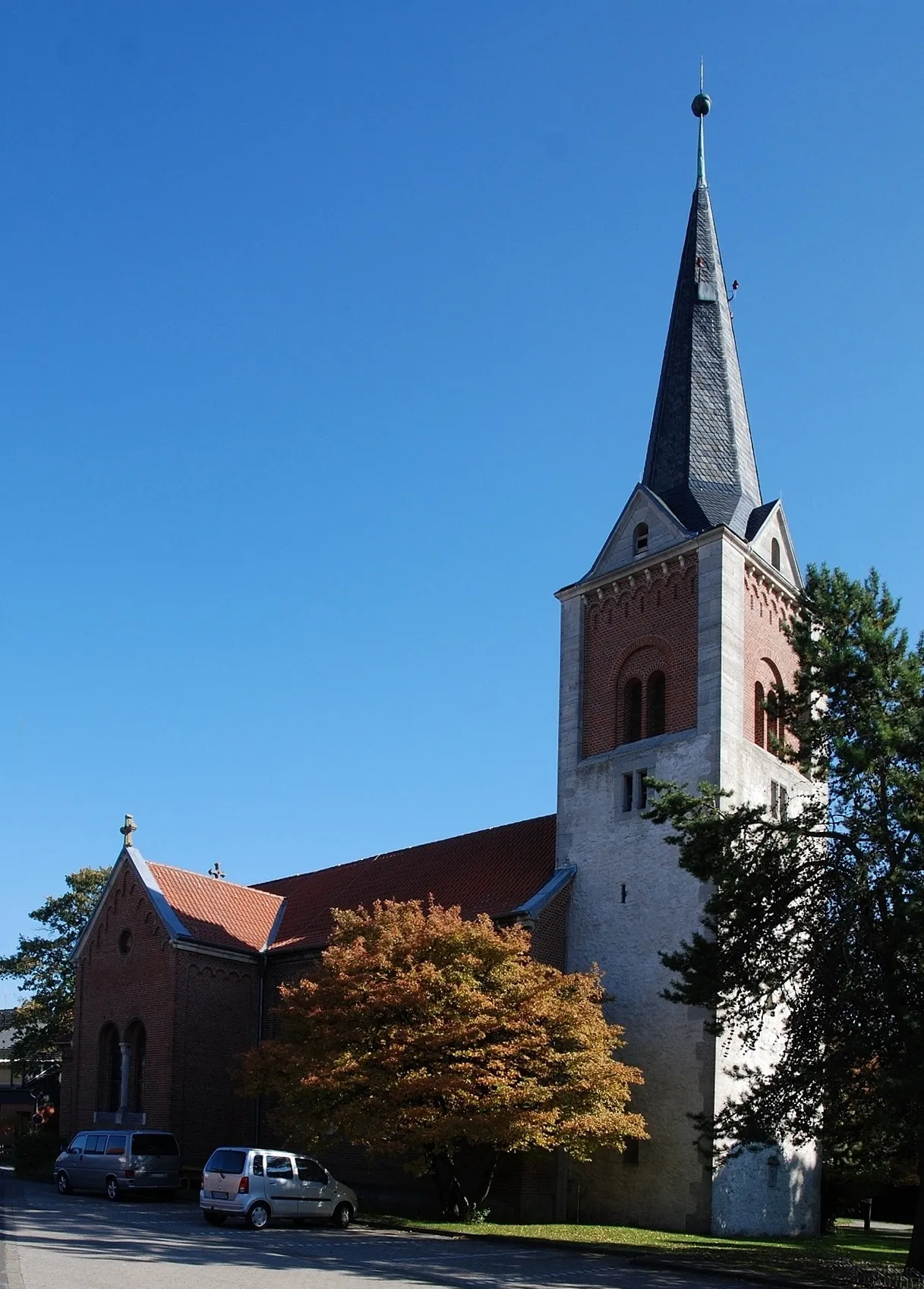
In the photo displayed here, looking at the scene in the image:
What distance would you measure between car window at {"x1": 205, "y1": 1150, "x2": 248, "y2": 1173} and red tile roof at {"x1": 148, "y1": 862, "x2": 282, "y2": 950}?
12.4 meters

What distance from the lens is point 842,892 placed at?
20719 mm

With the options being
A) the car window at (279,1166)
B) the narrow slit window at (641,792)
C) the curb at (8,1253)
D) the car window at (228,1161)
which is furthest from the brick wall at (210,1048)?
the narrow slit window at (641,792)

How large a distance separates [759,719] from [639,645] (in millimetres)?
3540

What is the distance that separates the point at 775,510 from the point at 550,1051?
15.6 m

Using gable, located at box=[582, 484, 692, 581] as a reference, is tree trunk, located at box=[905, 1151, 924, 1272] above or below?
below

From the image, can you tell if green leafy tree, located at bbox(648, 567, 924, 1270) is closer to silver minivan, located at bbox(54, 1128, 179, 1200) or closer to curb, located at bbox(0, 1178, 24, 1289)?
curb, located at bbox(0, 1178, 24, 1289)

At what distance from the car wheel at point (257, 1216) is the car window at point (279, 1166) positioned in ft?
1.90

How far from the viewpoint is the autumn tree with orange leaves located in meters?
25.1

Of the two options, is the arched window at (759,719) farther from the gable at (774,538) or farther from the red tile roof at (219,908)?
the red tile roof at (219,908)

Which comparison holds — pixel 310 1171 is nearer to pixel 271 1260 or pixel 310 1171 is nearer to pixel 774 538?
pixel 271 1260

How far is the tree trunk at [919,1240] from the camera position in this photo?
62.8 feet

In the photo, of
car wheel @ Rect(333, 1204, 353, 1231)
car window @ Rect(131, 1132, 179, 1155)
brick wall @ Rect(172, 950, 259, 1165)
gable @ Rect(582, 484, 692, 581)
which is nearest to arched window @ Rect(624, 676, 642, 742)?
gable @ Rect(582, 484, 692, 581)

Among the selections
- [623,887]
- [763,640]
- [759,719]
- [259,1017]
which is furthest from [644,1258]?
[259,1017]

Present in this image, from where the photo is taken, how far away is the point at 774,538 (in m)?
34.1
